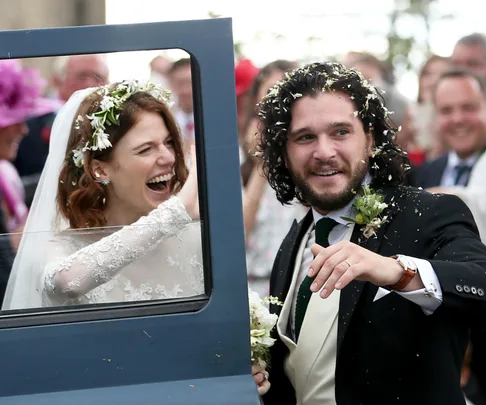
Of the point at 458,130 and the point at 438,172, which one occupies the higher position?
the point at 458,130

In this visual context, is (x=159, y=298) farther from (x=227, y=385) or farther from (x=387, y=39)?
(x=387, y=39)

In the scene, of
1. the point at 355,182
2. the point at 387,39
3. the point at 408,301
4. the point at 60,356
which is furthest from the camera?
the point at 387,39

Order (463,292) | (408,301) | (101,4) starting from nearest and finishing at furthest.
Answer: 1. (463,292)
2. (408,301)
3. (101,4)

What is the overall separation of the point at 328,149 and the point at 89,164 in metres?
0.75

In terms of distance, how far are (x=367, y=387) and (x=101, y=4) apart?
188cm

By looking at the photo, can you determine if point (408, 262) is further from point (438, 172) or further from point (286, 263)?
point (438, 172)

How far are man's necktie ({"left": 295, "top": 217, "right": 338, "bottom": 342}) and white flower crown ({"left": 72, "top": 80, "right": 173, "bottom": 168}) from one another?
79cm

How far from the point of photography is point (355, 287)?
2.67m

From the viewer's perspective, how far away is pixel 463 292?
2.49 metres

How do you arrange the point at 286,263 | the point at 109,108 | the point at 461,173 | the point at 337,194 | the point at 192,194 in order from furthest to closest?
the point at 461,173 < the point at 286,263 < the point at 337,194 < the point at 109,108 < the point at 192,194

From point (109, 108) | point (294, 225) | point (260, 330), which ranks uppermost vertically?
point (109, 108)

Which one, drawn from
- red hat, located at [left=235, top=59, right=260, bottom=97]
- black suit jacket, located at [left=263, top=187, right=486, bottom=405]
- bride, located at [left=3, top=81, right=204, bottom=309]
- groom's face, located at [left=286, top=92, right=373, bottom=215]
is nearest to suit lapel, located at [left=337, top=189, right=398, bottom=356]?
black suit jacket, located at [left=263, top=187, right=486, bottom=405]

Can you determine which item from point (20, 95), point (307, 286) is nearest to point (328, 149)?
point (307, 286)

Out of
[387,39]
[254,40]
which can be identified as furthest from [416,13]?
[254,40]
